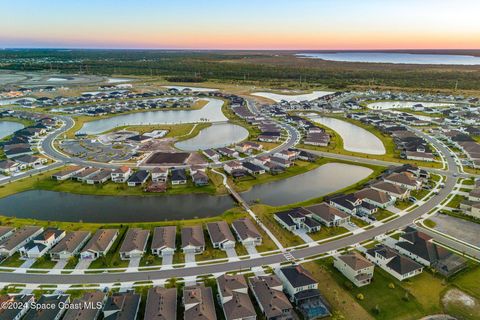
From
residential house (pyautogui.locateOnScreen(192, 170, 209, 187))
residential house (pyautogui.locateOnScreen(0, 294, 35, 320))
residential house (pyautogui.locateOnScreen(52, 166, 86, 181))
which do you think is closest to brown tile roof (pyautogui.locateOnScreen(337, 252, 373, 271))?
residential house (pyautogui.locateOnScreen(192, 170, 209, 187))

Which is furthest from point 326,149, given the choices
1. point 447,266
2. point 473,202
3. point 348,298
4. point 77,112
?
point 77,112

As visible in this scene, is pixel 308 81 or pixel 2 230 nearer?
pixel 2 230

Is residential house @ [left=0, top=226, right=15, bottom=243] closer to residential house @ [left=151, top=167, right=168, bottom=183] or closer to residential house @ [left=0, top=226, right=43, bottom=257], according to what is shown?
residential house @ [left=0, top=226, right=43, bottom=257]

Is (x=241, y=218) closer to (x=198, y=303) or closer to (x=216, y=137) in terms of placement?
(x=198, y=303)

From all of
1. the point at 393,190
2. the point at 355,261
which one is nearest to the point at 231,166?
the point at 393,190

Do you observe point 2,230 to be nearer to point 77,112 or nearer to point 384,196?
point 384,196
